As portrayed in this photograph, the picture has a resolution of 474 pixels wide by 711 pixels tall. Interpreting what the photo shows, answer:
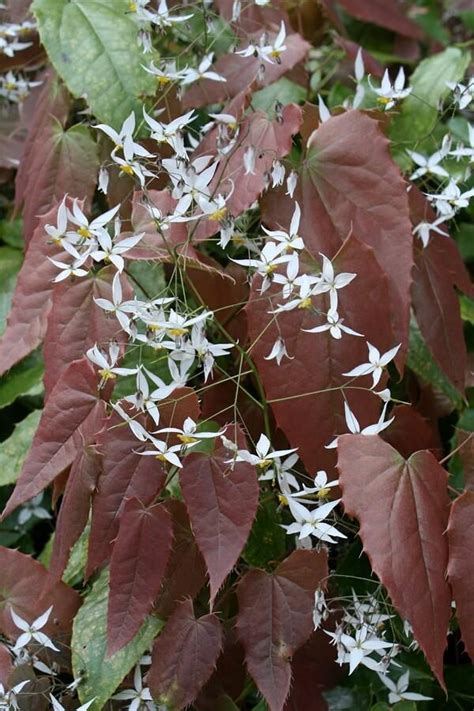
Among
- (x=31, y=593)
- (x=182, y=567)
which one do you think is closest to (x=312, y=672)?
(x=182, y=567)

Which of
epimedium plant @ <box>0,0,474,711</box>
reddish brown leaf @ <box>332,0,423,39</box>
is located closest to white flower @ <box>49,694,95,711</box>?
epimedium plant @ <box>0,0,474,711</box>

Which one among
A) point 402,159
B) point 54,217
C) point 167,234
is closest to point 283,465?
point 167,234

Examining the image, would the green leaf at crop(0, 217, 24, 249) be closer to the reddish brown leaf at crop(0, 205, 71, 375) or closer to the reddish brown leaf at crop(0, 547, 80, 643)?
the reddish brown leaf at crop(0, 205, 71, 375)

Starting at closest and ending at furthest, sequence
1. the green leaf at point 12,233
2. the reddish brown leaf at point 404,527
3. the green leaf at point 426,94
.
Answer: the reddish brown leaf at point 404,527
the green leaf at point 426,94
the green leaf at point 12,233

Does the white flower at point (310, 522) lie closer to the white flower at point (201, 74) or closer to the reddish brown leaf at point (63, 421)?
the reddish brown leaf at point (63, 421)

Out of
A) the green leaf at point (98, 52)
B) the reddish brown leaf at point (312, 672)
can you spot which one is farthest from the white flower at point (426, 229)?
the reddish brown leaf at point (312, 672)

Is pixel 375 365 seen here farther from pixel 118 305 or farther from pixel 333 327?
pixel 118 305
